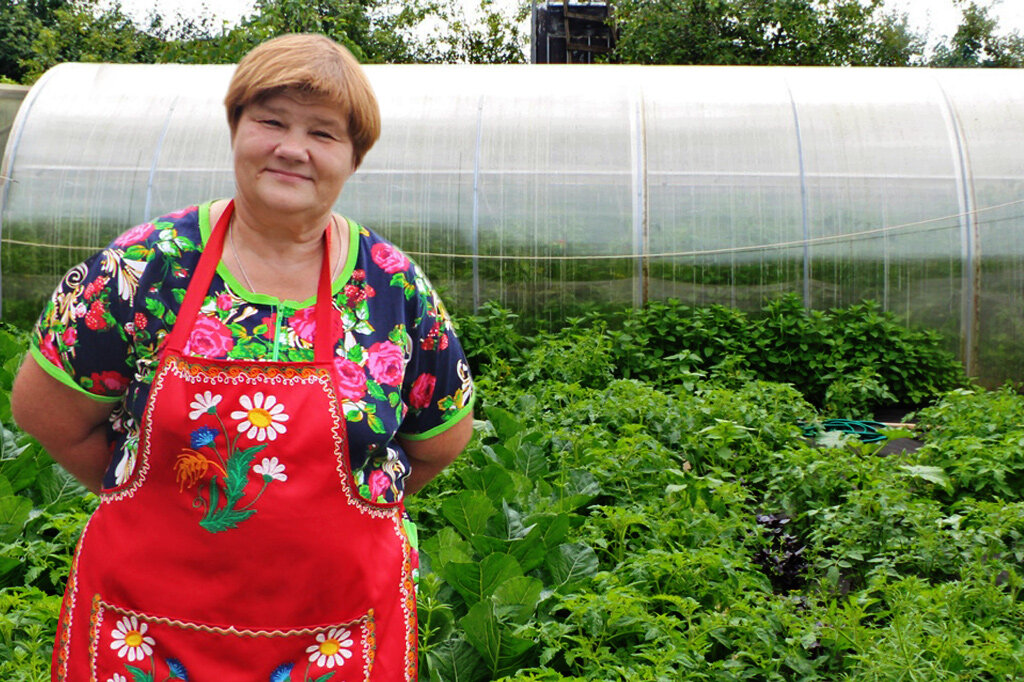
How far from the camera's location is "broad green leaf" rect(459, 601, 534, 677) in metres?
3.13

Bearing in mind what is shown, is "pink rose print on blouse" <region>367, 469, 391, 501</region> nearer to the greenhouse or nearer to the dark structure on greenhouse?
the greenhouse

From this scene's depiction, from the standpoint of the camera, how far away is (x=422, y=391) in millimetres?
1901

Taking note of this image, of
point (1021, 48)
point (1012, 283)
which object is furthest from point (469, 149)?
point (1021, 48)

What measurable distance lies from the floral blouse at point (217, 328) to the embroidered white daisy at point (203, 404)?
64mm

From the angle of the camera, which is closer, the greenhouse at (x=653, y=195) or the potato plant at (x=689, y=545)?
the potato plant at (x=689, y=545)

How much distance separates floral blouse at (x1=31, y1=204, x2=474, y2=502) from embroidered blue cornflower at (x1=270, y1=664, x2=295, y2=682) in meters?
0.29

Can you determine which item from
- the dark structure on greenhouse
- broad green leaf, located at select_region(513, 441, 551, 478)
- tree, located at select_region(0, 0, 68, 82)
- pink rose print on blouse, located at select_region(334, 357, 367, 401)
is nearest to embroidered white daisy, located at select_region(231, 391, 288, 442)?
pink rose print on blouse, located at select_region(334, 357, 367, 401)

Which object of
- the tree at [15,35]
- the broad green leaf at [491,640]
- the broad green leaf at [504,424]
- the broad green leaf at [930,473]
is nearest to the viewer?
the broad green leaf at [491,640]

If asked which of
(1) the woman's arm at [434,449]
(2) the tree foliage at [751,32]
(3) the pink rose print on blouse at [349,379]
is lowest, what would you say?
(1) the woman's arm at [434,449]

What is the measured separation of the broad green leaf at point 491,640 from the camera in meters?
3.13

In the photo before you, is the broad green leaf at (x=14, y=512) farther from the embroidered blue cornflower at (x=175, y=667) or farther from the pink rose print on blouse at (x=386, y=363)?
the pink rose print on blouse at (x=386, y=363)

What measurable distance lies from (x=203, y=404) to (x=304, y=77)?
0.52m

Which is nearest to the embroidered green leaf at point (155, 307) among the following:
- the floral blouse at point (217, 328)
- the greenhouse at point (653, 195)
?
the floral blouse at point (217, 328)

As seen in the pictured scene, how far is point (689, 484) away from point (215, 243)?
3.12 meters
